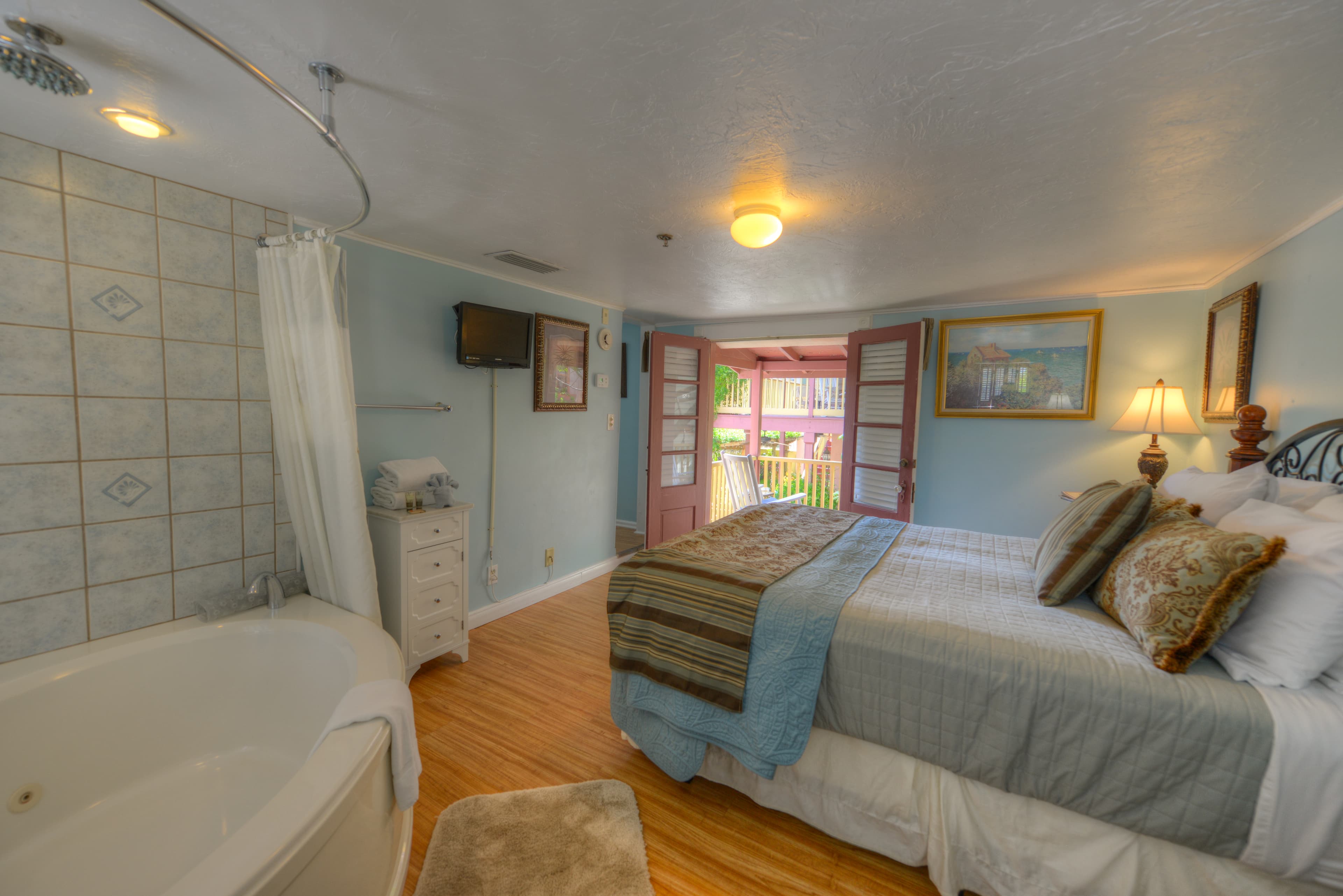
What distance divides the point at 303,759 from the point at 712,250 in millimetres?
2749

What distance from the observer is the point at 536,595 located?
3.59 metres

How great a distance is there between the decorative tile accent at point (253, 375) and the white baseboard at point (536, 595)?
146cm

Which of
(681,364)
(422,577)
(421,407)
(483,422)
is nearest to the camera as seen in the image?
(422,577)

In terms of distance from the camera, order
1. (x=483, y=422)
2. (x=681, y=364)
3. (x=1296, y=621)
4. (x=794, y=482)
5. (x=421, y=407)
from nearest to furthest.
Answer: (x=1296, y=621), (x=421, y=407), (x=483, y=422), (x=681, y=364), (x=794, y=482)

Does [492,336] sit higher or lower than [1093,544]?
higher

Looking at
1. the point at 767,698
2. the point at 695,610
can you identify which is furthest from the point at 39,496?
the point at 767,698

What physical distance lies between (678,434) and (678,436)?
16 mm

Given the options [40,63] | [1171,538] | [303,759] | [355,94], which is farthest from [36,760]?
[1171,538]

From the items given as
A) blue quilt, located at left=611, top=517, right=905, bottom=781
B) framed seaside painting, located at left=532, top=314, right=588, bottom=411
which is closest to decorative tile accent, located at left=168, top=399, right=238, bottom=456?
framed seaside painting, located at left=532, top=314, right=588, bottom=411

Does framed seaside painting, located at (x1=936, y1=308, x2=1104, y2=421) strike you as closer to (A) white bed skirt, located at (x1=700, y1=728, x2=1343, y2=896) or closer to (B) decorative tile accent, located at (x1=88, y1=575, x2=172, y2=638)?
(A) white bed skirt, located at (x1=700, y1=728, x2=1343, y2=896)

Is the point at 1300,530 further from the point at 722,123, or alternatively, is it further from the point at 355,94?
the point at 355,94

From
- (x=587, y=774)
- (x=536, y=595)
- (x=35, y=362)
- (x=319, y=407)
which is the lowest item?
(x=587, y=774)

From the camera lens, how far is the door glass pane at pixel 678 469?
4449mm

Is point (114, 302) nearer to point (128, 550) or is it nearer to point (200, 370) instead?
point (200, 370)
